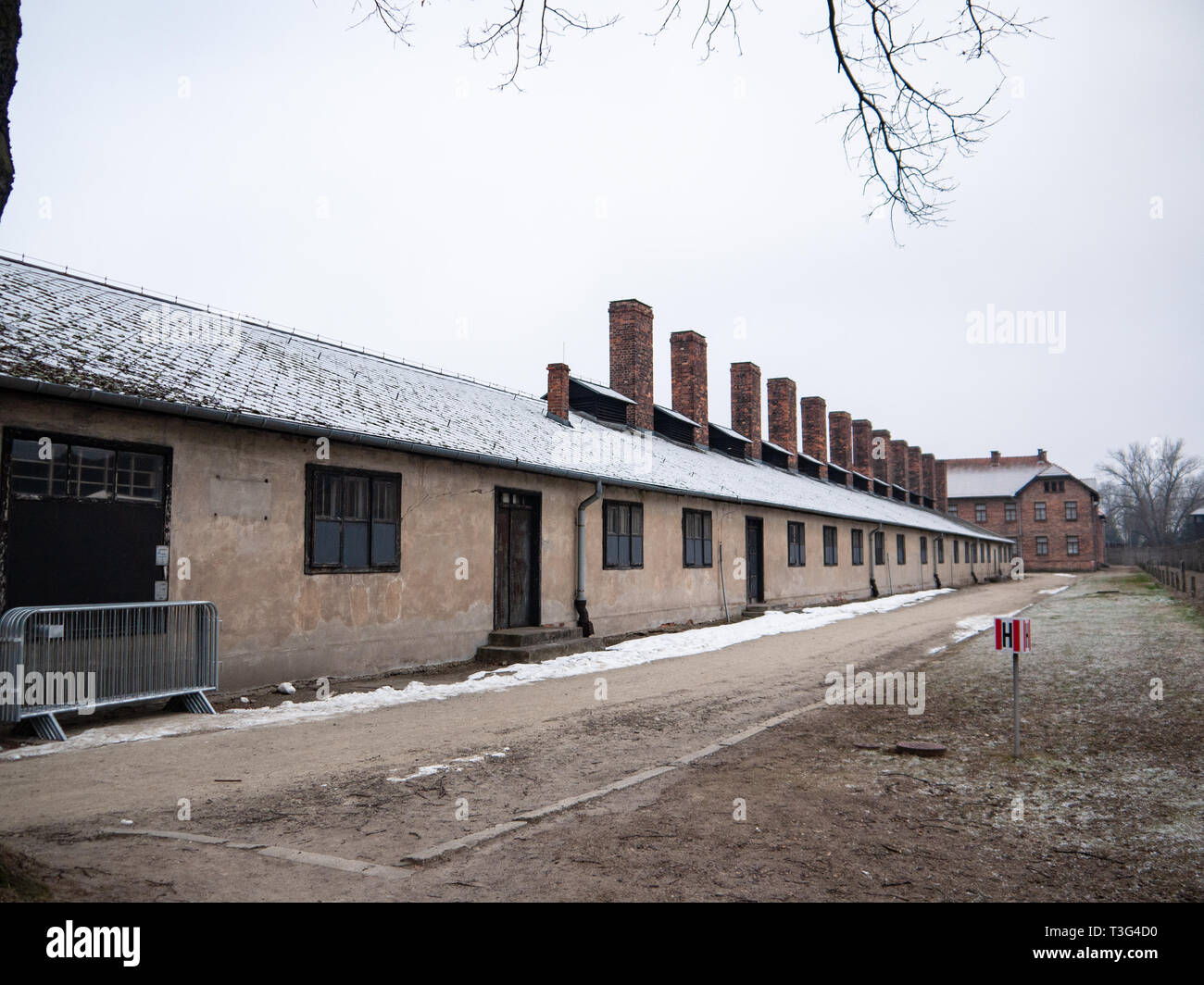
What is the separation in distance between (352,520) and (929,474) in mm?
62909

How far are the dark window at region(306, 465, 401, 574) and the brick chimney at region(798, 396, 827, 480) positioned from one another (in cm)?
3434

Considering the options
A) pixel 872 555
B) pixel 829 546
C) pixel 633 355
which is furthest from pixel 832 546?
pixel 633 355

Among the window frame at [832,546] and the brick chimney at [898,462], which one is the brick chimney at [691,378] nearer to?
the window frame at [832,546]

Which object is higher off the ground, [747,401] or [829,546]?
[747,401]

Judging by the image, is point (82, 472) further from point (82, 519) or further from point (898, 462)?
point (898, 462)

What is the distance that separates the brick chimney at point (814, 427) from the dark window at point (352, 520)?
113 ft

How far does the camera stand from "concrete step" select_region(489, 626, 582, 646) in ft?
45.2

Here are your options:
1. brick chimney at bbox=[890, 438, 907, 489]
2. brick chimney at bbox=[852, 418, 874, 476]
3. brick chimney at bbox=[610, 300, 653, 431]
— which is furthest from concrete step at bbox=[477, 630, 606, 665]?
brick chimney at bbox=[890, 438, 907, 489]

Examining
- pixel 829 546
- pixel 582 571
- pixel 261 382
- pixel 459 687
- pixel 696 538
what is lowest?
pixel 459 687

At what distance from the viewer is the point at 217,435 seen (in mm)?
10000

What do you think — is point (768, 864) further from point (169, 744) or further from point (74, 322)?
point (74, 322)

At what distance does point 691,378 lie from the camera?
3108 centimetres

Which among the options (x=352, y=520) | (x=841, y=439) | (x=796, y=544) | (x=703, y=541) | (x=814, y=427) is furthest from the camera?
(x=841, y=439)
